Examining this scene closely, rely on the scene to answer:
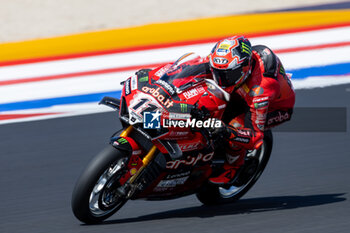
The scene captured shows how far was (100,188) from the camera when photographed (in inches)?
217

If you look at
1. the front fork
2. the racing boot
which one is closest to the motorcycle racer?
the racing boot

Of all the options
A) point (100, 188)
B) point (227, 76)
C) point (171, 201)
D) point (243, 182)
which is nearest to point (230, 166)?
point (243, 182)

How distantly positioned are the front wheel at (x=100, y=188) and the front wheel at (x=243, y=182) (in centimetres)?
89

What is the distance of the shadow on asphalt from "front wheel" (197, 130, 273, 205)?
0.25 feet

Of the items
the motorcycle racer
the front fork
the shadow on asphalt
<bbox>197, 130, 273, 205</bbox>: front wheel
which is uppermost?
the motorcycle racer

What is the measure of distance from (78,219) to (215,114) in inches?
51.7

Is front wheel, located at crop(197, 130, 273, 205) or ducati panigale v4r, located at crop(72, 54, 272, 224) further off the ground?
ducati panigale v4r, located at crop(72, 54, 272, 224)

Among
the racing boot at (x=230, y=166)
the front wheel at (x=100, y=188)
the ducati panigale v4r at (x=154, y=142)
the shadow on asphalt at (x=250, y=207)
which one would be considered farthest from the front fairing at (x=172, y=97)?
the shadow on asphalt at (x=250, y=207)

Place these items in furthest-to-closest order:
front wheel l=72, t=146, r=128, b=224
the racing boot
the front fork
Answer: the racing boot, the front fork, front wheel l=72, t=146, r=128, b=224

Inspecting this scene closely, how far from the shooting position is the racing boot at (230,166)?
20.1 feet

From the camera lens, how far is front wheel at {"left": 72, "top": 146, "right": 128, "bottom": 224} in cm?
536

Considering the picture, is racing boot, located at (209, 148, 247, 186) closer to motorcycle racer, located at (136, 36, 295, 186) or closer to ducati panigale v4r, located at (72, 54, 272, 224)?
motorcycle racer, located at (136, 36, 295, 186)

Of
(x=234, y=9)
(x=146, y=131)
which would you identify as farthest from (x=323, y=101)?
(x=234, y=9)

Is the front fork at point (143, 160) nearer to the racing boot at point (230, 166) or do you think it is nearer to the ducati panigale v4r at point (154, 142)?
the ducati panigale v4r at point (154, 142)
